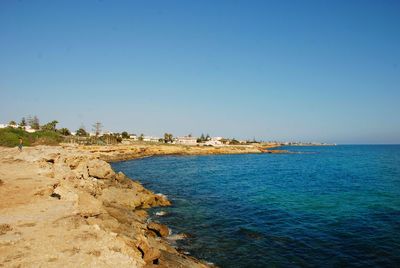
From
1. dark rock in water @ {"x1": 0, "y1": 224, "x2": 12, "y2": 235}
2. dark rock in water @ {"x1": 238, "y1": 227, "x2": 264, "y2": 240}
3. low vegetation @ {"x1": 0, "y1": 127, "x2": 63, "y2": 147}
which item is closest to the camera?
dark rock in water @ {"x1": 0, "y1": 224, "x2": 12, "y2": 235}

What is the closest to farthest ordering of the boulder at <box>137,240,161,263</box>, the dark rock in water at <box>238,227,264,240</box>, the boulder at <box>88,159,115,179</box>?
1. the boulder at <box>137,240,161,263</box>
2. the dark rock in water at <box>238,227,264,240</box>
3. the boulder at <box>88,159,115,179</box>

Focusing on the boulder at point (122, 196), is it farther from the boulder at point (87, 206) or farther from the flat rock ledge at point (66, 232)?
the boulder at point (87, 206)

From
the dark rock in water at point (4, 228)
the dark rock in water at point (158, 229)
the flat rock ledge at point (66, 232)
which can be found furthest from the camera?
the dark rock in water at point (158, 229)

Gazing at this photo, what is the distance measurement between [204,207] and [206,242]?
931cm

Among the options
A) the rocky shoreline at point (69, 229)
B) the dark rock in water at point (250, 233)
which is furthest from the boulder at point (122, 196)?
the dark rock in water at point (250, 233)

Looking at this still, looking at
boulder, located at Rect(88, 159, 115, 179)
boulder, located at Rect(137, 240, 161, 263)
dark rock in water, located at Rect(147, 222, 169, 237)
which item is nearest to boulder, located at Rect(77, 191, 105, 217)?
dark rock in water, located at Rect(147, 222, 169, 237)

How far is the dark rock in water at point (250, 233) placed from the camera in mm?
19622

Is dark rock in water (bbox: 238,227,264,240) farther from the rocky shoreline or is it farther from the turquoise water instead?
the rocky shoreline

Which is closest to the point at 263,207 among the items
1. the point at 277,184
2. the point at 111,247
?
the point at 277,184

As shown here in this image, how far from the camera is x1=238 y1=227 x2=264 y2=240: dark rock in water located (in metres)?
19.6

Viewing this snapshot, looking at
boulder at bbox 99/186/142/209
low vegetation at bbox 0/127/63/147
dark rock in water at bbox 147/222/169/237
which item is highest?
low vegetation at bbox 0/127/63/147

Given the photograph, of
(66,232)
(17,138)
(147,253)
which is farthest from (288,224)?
(17,138)

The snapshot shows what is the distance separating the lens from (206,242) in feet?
61.0

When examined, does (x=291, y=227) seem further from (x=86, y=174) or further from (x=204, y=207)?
(x=86, y=174)
